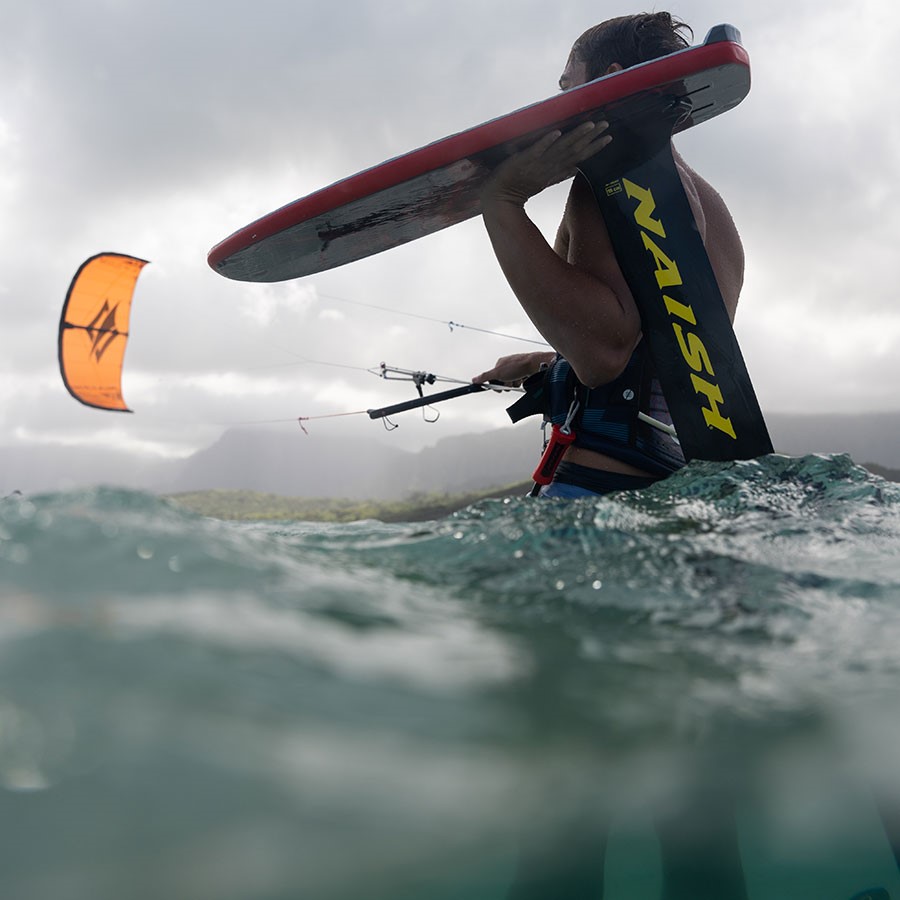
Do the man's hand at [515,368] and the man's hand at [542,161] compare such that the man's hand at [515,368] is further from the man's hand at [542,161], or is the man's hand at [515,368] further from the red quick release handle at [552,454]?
the man's hand at [542,161]

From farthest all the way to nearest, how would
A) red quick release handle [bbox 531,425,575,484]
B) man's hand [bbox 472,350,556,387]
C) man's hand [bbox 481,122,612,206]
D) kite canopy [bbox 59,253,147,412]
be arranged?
kite canopy [bbox 59,253,147,412] < man's hand [bbox 472,350,556,387] < red quick release handle [bbox 531,425,575,484] < man's hand [bbox 481,122,612,206]

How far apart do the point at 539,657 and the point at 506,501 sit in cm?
84

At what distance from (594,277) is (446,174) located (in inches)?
33.9

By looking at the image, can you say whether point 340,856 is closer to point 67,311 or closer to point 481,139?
point 481,139

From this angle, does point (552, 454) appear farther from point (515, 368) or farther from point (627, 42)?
point (627, 42)

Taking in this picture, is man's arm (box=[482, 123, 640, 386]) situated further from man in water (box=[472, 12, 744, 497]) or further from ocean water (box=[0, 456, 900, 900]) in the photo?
ocean water (box=[0, 456, 900, 900])

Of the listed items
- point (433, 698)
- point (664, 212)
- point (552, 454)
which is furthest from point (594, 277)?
point (433, 698)

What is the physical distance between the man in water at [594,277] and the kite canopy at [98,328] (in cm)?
1533

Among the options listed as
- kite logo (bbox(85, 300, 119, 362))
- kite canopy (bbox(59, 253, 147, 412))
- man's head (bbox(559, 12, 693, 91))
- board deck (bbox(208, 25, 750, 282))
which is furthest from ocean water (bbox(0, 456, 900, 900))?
kite logo (bbox(85, 300, 119, 362))

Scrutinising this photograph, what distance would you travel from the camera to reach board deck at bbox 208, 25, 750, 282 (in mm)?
2576

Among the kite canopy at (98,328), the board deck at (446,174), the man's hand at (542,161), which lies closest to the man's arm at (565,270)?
the man's hand at (542,161)

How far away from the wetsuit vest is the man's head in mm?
1361

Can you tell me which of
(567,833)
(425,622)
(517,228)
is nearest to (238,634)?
(425,622)

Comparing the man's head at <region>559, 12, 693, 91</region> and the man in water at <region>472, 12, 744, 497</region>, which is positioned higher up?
the man's head at <region>559, 12, 693, 91</region>
